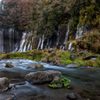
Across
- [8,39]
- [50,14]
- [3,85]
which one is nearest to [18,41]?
[8,39]

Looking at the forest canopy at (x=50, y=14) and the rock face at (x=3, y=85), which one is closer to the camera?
the rock face at (x=3, y=85)

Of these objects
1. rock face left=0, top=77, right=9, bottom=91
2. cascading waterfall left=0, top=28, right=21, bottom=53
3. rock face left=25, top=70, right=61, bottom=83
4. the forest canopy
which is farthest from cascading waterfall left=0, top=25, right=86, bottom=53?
rock face left=0, top=77, right=9, bottom=91

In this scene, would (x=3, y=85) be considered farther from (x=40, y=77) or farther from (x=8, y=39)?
(x=8, y=39)

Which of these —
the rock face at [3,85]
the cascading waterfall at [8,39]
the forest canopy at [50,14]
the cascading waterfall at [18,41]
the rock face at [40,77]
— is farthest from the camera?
the cascading waterfall at [8,39]

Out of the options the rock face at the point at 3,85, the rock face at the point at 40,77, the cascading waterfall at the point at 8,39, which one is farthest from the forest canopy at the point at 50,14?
the rock face at the point at 3,85

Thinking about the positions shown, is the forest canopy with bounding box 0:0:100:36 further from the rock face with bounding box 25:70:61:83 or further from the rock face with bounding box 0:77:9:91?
the rock face with bounding box 0:77:9:91

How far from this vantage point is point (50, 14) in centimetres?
2138

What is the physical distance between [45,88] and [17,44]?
2989cm

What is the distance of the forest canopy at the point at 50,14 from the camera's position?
606 inches

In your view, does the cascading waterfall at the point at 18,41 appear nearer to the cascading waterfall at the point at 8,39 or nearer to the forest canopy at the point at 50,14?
the cascading waterfall at the point at 8,39

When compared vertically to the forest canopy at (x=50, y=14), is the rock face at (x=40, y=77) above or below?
below

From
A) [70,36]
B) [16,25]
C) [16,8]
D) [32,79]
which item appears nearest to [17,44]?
[16,25]

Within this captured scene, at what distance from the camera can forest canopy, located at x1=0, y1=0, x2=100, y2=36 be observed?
15381 mm

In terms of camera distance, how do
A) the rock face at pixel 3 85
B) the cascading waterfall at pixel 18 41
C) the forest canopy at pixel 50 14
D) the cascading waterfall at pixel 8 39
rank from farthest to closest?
the cascading waterfall at pixel 8 39
the cascading waterfall at pixel 18 41
the forest canopy at pixel 50 14
the rock face at pixel 3 85
